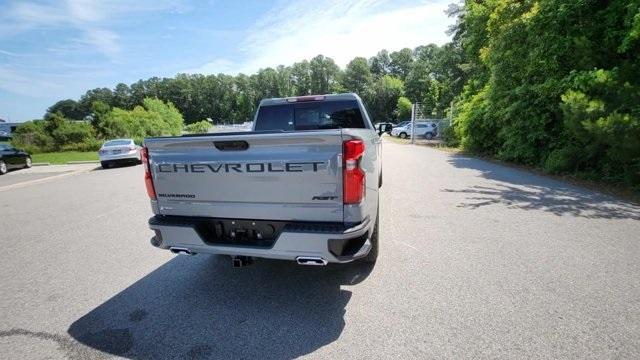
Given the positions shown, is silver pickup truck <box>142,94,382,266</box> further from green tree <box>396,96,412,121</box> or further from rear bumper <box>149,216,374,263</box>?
green tree <box>396,96,412,121</box>

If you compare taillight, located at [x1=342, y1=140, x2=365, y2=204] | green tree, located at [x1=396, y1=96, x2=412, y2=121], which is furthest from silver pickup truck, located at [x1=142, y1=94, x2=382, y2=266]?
green tree, located at [x1=396, y1=96, x2=412, y2=121]

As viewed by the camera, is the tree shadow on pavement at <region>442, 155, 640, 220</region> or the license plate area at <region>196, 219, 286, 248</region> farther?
the tree shadow on pavement at <region>442, 155, 640, 220</region>

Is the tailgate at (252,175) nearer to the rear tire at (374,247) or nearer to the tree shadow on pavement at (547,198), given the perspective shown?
the rear tire at (374,247)

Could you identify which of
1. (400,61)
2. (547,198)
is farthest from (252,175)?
(400,61)

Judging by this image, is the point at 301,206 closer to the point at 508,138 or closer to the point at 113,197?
the point at 113,197

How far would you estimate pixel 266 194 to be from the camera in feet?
9.72

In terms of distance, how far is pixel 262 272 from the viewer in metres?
4.06

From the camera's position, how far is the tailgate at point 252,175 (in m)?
→ 2.78

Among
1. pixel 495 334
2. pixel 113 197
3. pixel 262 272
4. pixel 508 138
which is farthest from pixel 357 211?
pixel 508 138

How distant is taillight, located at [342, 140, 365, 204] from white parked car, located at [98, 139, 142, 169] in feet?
53.3

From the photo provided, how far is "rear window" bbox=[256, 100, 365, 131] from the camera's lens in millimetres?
5309

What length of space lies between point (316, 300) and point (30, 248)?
15.8 feet

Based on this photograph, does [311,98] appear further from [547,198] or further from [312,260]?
[547,198]

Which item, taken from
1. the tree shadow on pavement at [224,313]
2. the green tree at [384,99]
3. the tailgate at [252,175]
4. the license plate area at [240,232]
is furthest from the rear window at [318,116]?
the green tree at [384,99]
